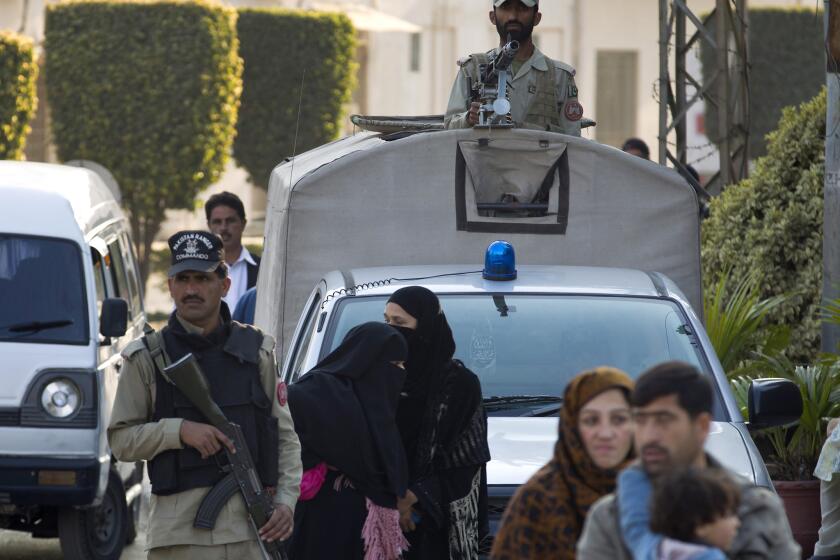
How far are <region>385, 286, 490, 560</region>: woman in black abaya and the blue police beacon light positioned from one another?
121 centimetres

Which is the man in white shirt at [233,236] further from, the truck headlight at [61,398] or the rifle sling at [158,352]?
the rifle sling at [158,352]

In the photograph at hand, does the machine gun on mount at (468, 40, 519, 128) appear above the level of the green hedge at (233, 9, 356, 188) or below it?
below

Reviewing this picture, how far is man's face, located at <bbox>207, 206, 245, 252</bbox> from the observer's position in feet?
33.2

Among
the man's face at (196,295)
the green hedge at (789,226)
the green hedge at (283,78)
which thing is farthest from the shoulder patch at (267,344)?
the green hedge at (283,78)

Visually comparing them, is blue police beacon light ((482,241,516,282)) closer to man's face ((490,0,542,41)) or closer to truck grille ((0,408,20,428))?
man's face ((490,0,542,41))

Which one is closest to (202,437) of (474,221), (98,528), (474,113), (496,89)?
(474,221)

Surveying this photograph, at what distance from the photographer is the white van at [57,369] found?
839 cm

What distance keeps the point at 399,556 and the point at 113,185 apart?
9.36 m

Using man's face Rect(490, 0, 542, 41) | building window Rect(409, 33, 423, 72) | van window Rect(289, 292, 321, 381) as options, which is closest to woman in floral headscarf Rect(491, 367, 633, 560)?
van window Rect(289, 292, 321, 381)

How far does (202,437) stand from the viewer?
197 inches

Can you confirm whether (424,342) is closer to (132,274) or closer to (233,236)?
(233,236)

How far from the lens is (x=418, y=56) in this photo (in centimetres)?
3741

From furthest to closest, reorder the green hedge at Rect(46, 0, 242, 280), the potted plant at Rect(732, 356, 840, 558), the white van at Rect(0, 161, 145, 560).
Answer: the green hedge at Rect(46, 0, 242, 280) < the white van at Rect(0, 161, 145, 560) < the potted plant at Rect(732, 356, 840, 558)

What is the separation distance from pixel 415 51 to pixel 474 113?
2989cm
